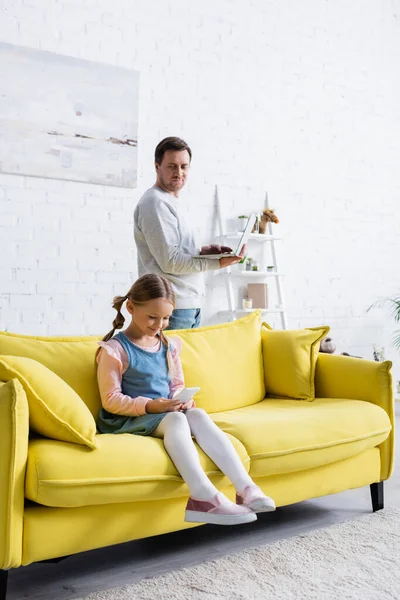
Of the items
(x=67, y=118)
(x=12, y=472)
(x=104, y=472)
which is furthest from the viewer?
(x=67, y=118)

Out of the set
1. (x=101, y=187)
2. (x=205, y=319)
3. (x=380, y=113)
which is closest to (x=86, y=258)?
(x=101, y=187)

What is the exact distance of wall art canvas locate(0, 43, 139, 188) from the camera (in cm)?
390

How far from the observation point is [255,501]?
6.63 ft

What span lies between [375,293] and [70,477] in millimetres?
4181

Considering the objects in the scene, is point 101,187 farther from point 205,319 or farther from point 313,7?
point 313,7

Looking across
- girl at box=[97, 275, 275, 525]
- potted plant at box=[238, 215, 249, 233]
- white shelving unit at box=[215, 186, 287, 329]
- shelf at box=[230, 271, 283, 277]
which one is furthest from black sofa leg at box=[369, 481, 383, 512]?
potted plant at box=[238, 215, 249, 233]

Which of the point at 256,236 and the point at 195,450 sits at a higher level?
the point at 256,236

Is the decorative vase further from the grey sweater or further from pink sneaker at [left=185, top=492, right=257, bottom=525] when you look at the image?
pink sneaker at [left=185, top=492, right=257, bottom=525]

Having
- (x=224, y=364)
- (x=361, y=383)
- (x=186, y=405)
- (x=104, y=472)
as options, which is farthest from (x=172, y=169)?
(x=104, y=472)

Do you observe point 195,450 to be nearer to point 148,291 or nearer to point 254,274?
point 148,291

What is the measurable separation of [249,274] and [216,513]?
2.85m

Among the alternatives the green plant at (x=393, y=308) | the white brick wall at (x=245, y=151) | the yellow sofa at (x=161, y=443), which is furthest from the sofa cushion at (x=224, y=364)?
the green plant at (x=393, y=308)

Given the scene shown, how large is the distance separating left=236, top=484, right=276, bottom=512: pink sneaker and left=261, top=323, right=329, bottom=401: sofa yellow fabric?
918 mm

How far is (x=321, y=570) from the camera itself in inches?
82.0
